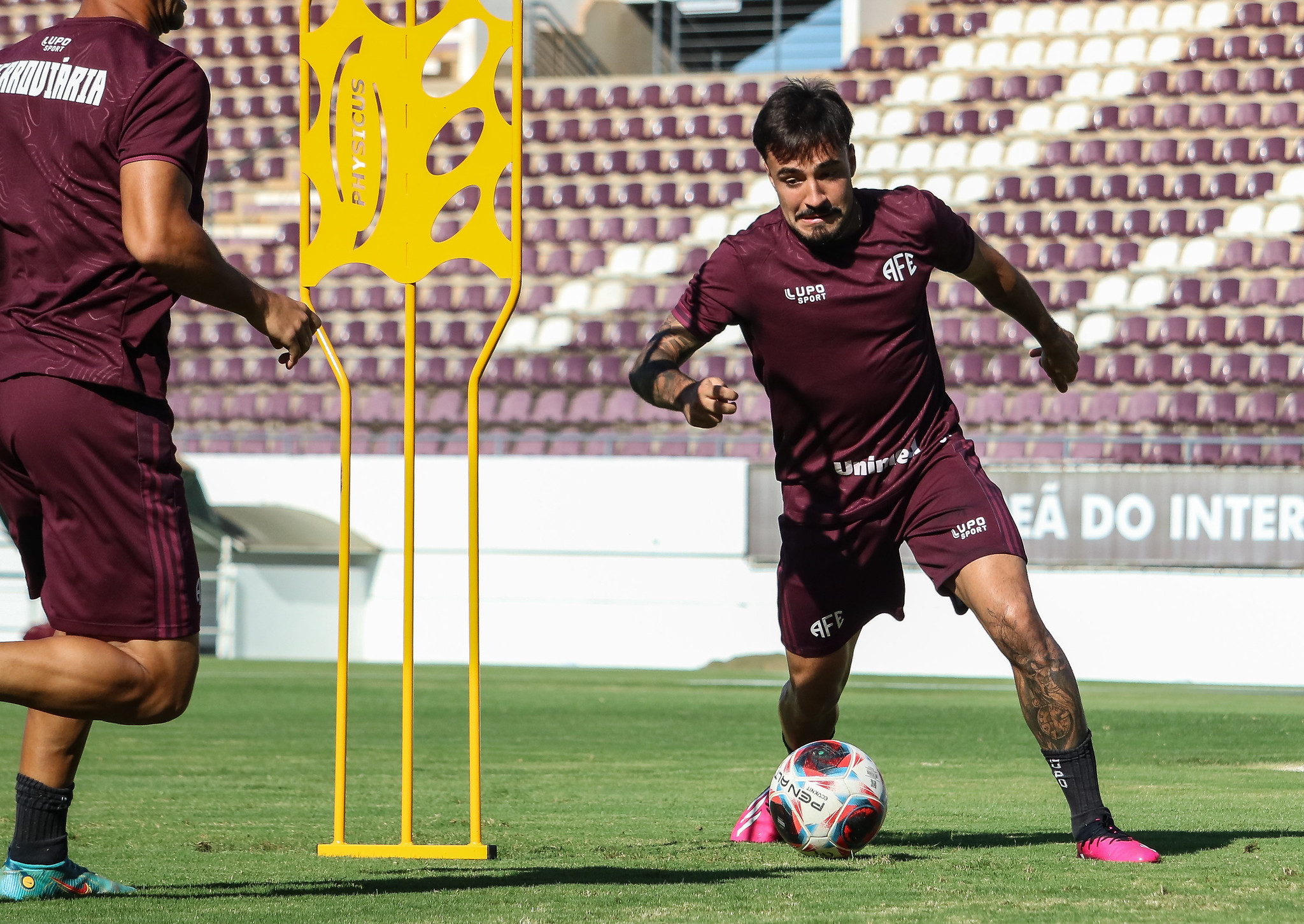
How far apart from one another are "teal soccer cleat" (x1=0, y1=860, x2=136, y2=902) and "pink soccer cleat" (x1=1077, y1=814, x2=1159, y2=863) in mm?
2519

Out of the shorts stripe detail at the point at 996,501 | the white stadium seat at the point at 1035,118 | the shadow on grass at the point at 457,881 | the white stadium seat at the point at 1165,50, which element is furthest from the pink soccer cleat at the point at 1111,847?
the white stadium seat at the point at 1165,50

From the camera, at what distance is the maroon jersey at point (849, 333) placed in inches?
203

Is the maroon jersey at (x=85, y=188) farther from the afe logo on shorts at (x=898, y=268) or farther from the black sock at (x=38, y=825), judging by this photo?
the afe logo on shorts at (x=898, y=268)

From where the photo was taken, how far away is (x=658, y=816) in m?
6.15

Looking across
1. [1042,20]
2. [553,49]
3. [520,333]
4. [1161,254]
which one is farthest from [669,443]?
[553,49]

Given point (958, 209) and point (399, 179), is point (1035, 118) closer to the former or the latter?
point (958, 209)

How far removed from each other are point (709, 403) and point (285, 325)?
3.55 feet

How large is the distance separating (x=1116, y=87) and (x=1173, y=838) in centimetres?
1905

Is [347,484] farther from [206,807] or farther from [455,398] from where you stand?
[455,398]

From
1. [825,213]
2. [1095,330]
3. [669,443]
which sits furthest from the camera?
[1095,330]

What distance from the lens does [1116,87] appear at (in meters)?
22.8

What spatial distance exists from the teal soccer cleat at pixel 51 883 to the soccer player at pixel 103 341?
48cm

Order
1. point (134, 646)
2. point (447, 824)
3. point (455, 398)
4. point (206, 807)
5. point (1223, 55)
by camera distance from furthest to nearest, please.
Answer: point (1223, 55)
point (455, 398)
point (206, 807)
point (447, 824)
point (134, 646)

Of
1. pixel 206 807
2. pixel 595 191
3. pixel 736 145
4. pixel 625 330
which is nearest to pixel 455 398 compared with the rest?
pixel 625 330
